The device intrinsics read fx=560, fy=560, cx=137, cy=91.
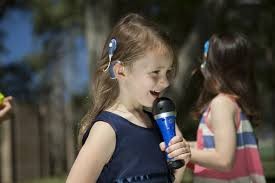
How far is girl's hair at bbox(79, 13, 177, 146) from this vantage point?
2289 millimetres

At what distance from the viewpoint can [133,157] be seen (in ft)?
7.27

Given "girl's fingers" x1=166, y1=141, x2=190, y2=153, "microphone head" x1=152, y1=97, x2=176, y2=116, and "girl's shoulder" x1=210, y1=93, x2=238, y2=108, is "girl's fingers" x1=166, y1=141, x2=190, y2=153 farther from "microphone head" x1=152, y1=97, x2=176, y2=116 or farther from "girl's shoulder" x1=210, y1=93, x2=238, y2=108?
"girl's shoulder" x1=210, y1=93, x2=238, y2=108

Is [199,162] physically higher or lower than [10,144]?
higher

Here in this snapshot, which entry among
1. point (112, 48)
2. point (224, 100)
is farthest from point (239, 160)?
point (112, 48)

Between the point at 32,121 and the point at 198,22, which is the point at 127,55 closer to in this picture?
the point at 198,22

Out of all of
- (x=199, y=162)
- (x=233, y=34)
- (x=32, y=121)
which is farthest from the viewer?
(x=32, y=121)

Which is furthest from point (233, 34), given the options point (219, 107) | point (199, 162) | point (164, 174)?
point (164, 174)

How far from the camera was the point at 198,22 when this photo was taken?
8.22 m

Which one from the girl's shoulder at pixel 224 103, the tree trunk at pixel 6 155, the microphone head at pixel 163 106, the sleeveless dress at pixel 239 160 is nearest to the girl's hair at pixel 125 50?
the microphone head at pixel 163 106

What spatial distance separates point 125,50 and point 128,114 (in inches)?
10.4

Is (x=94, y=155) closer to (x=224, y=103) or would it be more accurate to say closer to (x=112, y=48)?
(x=112, y=48)

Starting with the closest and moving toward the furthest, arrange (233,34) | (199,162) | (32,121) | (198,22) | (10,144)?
(199,162), (233,34), (198,22), (10,144), (32,121)

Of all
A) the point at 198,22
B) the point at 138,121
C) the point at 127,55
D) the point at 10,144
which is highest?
the point at 127,55

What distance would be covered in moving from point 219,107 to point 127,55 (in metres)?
1.05
